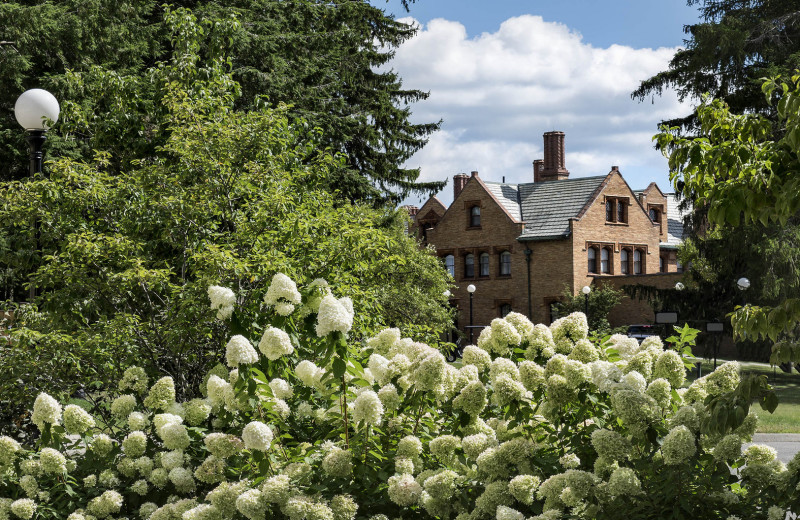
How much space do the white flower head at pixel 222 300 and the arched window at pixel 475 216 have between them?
4569cm

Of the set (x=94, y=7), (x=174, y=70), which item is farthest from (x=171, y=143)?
(x=94, y=7)

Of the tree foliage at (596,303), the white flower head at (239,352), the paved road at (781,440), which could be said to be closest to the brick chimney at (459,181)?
the tree foliage at (596,303)

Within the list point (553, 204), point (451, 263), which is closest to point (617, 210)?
point (553, 204)

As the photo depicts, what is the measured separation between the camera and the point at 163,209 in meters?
7.28

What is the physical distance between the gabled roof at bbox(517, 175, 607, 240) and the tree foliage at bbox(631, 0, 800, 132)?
17175 millimetres

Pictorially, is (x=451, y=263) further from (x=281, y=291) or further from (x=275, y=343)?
(x=275, y=343)

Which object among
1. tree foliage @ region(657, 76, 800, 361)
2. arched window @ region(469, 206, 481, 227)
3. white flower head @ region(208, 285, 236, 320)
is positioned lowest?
white flower head @ region(208, 285, 236, 320)

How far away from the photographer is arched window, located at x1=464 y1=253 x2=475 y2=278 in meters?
50.5

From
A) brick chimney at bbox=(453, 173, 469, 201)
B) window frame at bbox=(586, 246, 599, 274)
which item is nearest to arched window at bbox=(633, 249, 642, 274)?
window frame at bbox=(586, 246, 599, 274)

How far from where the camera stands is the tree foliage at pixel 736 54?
27406mm

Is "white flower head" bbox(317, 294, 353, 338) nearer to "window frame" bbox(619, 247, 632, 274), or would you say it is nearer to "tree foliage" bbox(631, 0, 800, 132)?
"tree foliage" bbox(631, 0, 800, 132)

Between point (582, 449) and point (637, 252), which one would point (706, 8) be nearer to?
point (637, 252)

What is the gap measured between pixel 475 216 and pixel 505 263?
11.9ft

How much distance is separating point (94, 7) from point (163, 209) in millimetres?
11481
